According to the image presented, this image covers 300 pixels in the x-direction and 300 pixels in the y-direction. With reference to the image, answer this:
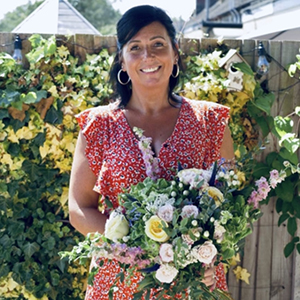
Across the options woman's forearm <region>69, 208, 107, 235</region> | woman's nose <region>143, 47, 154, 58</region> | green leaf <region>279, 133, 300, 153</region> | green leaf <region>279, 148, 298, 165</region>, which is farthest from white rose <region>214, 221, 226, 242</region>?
green leaf <region>279, 148, 298, 165</region>

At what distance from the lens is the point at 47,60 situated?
316 cm

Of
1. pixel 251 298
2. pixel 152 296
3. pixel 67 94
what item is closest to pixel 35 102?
pixel 67 94

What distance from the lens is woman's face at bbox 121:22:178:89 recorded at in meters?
2.04

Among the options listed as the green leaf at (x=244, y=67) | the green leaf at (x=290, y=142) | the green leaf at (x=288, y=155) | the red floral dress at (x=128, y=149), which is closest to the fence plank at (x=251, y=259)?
the green leaf at (x=288, y=155)

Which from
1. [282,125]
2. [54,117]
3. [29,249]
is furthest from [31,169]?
[282,125]

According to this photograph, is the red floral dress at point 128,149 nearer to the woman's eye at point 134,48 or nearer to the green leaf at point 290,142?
the woman's eye at point 134,48

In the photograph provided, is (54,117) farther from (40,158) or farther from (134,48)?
(134,48)

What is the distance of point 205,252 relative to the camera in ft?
5.57

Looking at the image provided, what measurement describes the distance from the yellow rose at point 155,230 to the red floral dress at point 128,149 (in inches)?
12.1

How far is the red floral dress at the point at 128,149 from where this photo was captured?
2.05 meters

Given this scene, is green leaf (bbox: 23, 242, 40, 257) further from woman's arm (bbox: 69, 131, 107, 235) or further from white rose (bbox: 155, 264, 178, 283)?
white rose (bbox: 155, 264, 178, 283)

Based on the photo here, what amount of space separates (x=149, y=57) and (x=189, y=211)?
24.2 inches

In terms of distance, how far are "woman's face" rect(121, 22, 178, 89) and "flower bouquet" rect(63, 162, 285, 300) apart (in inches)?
16.0

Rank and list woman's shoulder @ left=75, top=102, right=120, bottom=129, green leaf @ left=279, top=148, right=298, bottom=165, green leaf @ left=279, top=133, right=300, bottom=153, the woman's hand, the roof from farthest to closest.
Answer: the roof, green leaf @ left=279, top=148, right=298, bottom=165, green leaf @ left=279, top=133, right=300, bottom=153, woman's shoulder @ left=75, top=102, right=120, bottom=129, the woman's hand
